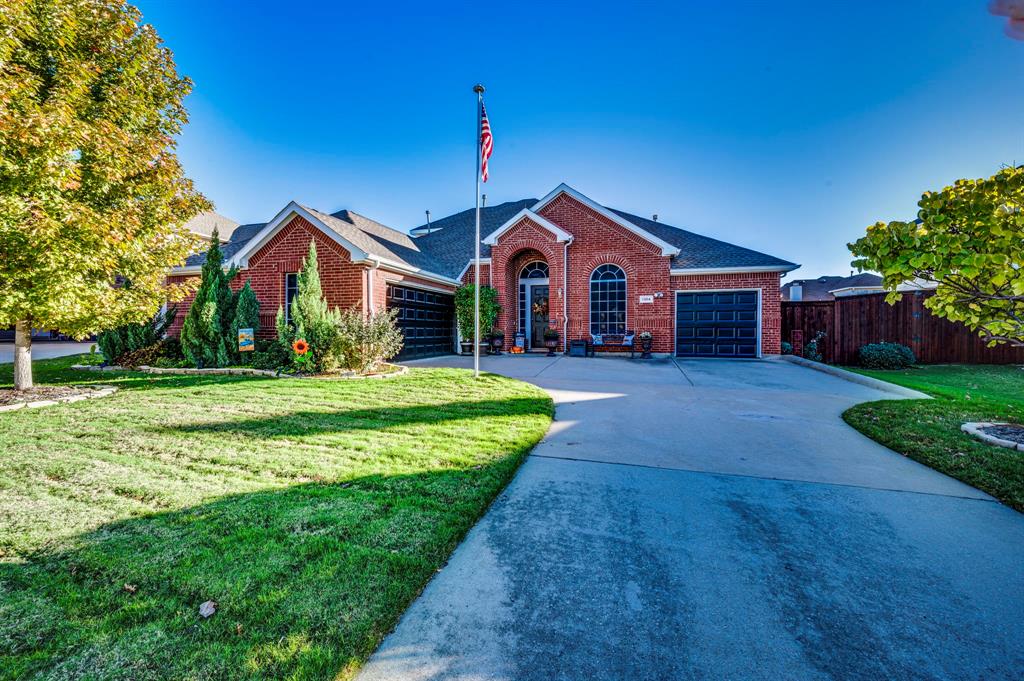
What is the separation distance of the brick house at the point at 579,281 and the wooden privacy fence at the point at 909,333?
186cm

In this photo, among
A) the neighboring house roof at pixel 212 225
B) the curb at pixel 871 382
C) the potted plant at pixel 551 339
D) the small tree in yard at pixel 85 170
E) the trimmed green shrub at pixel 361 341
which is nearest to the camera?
the small tree in yard at pixel 85 170

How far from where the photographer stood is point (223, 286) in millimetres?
9906

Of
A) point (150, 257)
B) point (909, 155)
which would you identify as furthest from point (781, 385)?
point (150, 257)

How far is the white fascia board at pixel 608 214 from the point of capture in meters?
14.7

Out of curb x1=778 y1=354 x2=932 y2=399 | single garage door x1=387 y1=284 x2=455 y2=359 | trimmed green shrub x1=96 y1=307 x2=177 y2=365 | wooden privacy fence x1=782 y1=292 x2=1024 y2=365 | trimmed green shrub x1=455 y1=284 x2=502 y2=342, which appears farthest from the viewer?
trimmed green shrub x1=455 y1=284 x2=502 y2=342

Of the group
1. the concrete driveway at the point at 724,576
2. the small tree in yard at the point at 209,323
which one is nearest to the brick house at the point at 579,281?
the small tree in yard at the point at 209,323

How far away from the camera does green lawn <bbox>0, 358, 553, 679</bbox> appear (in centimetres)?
158

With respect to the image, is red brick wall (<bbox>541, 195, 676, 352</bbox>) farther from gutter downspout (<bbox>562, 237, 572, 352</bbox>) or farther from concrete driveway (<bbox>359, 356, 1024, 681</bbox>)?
concrete driveway (<bbox>359, 356, 1024, 681</bbox>)

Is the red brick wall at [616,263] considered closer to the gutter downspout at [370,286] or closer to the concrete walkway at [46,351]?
the gutter downspout at [370,286]

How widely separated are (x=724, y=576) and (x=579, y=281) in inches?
549

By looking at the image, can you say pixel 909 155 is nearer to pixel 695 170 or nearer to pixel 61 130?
pixel 695 170

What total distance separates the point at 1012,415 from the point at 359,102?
52.5 ft

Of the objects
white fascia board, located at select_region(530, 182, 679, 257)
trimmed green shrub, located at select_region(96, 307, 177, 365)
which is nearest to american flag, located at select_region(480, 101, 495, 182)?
white fascia board, located at select_region(530, 182, 679, 257)

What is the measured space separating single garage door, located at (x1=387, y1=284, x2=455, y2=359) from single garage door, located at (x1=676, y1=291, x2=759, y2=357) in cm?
867
